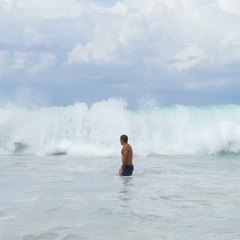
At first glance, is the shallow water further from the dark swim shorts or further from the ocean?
the dark swim shorts

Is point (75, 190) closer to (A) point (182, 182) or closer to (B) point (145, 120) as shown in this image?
(A) point (182, 182)

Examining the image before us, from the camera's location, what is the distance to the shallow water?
8.34 m

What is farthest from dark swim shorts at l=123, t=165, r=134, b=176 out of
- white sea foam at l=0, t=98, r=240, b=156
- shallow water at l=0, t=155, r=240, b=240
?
white sea foam at l=0, t=98, r=240, b=156

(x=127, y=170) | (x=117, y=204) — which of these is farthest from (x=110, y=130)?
(x=117, y=204)

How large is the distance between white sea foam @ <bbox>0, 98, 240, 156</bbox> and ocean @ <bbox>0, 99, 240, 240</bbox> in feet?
0.19

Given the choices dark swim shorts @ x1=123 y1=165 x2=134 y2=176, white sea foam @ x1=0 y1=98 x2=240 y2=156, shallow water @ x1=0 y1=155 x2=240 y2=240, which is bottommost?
shallow water @ x1=0 y1=155 x2=240 y2=240

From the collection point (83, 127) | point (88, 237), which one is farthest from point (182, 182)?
point (83, 127)

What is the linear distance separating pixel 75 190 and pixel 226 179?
16.3ft

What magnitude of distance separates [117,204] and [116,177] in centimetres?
479

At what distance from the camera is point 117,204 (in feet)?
35.1

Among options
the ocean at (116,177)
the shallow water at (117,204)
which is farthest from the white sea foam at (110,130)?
the shallow water at (117,204)

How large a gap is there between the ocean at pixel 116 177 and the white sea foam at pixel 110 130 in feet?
Result: 0.19

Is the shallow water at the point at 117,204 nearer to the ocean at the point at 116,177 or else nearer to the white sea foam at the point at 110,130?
the ocean at the point at 116,177

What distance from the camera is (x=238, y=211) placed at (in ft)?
32.9
